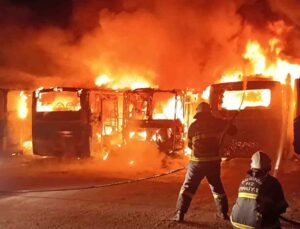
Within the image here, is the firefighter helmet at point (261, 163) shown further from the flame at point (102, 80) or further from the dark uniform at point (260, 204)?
the flame at point (102, 80)

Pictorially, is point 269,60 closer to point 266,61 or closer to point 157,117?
point 266,61

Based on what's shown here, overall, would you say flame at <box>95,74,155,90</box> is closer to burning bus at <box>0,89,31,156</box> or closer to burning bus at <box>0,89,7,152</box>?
burning bus at <box>0,89,31,156</box>

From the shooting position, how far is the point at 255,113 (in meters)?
10.4

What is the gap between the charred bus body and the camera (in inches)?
403

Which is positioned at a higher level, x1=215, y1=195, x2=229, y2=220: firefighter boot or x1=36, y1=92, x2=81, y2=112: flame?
x1=36, y1=92, x2=81, y2=112: flame

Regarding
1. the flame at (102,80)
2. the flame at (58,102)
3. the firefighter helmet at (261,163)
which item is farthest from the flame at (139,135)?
the firefighter helmet at (261,163)

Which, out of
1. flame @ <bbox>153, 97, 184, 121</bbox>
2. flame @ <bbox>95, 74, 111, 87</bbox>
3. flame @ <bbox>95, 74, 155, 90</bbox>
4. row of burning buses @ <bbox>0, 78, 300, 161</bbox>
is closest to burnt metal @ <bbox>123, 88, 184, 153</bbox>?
row of burning buses @ <bbox>0, 78, 300, 161</bbox>

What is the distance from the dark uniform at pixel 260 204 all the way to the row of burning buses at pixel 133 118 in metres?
6.25

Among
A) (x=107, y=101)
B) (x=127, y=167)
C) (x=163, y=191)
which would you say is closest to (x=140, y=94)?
(x=107, y=101)

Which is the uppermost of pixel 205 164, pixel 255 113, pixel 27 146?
pixel 255 113

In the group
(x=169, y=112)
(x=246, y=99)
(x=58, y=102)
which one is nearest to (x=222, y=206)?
(x=246, y=99)

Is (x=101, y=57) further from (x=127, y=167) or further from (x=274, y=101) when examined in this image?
(x=274, y=101)

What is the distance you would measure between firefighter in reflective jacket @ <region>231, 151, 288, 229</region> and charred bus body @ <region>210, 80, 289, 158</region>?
6174 mm

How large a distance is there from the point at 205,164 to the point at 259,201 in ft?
7.03
